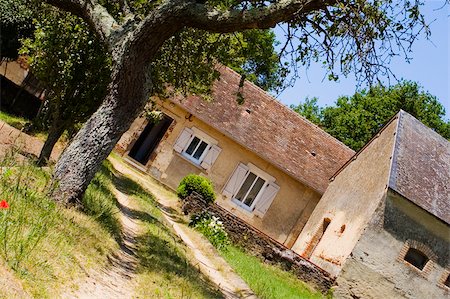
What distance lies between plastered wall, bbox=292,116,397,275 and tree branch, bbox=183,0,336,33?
991cm

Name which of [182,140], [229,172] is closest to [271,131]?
[229,172]

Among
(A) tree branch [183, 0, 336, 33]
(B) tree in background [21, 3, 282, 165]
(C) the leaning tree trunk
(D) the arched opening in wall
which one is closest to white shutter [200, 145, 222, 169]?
(D) the arched opening in wall

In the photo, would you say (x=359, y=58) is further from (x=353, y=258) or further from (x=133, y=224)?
(x=353, y=258)

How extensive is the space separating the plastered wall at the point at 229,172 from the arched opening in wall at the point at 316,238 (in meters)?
2.09

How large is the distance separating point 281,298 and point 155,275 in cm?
467

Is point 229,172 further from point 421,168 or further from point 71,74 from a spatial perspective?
point 71,74

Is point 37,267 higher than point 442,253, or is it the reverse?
point 442,253

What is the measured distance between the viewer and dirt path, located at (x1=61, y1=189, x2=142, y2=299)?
468cm

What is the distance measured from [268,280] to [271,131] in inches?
432

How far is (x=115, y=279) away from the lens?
5598 millimetres

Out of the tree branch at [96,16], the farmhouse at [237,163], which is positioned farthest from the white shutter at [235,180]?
the tree branch at [96,16]

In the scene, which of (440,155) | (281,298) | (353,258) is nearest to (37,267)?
(281,298)

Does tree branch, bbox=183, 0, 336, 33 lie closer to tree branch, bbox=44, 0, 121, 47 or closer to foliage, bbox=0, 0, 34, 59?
tree branch, bbox=44, 0, 121, 47

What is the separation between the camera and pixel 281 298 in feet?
33.8
